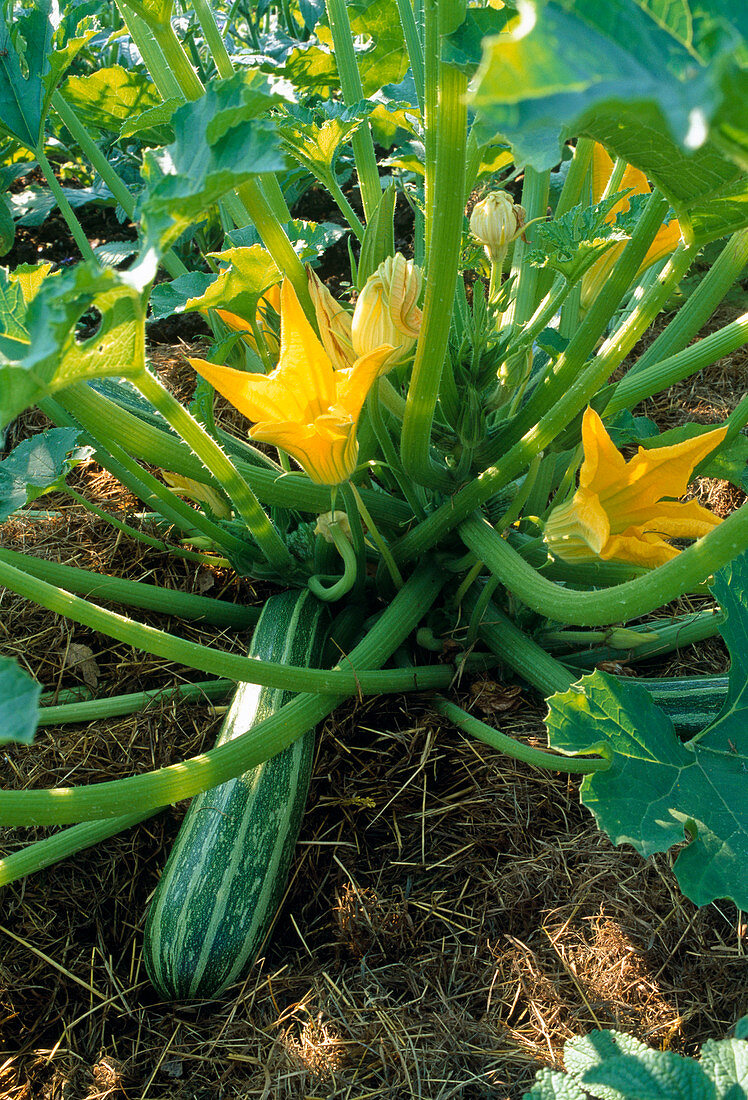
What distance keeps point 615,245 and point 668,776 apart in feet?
2.69

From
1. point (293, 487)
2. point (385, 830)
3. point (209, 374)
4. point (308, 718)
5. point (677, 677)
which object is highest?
point (209, 374)

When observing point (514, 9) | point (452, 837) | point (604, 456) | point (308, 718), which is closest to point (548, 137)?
point (514, 9)

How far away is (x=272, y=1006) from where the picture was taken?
53.1 inches

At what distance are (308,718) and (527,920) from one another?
493 mm

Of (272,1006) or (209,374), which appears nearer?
(209,374)

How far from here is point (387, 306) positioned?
4.17 ft

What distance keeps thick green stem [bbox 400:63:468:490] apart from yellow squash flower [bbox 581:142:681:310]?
0.36m

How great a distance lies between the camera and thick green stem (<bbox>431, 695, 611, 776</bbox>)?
1.30m

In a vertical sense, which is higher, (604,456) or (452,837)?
(604,456)

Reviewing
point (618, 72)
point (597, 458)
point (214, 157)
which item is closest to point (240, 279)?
point (214, 157)

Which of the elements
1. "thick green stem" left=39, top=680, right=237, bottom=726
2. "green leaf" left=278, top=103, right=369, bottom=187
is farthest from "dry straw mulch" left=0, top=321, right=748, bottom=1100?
"green leaf" left=278, top=103, right=369, bottom=187

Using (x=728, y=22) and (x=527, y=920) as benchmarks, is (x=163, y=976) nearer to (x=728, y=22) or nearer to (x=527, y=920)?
(x=527, y=920)

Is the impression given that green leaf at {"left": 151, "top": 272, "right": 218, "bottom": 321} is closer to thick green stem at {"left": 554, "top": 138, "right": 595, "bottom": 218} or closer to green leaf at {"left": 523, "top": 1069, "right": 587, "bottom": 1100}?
thick green stem at {"left": 554, "top": 138, "right": 595, "bottom": 218}

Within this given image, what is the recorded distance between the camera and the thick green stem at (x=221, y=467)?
3.87ft
